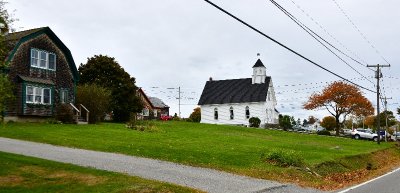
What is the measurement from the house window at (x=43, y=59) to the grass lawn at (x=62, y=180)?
22051 mm

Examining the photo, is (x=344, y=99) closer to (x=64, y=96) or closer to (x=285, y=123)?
(x=285, y=123)

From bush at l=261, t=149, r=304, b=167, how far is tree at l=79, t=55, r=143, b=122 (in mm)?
27529

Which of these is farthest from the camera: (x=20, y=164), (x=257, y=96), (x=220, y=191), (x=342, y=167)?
(x=257, y=96)

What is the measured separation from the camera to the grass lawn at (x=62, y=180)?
43.0ft

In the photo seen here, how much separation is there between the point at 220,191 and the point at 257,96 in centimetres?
5698

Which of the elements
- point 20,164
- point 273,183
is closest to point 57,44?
point 20,164

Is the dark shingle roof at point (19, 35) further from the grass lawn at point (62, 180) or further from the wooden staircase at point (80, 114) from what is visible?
the grass lawn at point (62, 180)

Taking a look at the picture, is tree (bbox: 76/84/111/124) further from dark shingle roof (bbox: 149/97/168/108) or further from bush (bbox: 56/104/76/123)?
dark shingle roof (bbox: 149/97/168/108)

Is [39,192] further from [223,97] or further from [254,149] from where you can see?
[223,97]

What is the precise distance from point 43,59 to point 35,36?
204 cm

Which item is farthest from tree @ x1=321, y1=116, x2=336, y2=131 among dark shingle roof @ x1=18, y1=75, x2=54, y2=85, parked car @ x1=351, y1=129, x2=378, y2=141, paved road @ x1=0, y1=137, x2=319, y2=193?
paved road @ x1=0, y1=137, x2=319, y2=193

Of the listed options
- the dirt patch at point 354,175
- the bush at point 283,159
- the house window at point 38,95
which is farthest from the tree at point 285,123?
the bush at point 283,159

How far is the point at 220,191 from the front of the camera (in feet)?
47.5

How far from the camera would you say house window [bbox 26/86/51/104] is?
36259mm
